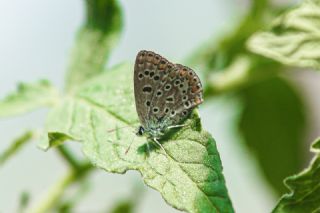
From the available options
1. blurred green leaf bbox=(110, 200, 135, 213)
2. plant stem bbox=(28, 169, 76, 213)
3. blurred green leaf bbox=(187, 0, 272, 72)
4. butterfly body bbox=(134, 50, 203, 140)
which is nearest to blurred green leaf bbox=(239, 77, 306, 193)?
blurred green leaf bbox=(187, 0, 272, 72)

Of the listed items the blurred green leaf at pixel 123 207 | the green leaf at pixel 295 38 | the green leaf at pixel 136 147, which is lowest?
the blurred green leaf at pixel 123 207

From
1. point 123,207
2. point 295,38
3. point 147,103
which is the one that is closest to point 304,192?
point 147,103

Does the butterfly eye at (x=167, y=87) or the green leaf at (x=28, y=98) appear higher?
the butterfly eye at (x=167, y=87)

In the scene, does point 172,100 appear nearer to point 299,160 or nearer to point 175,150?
point 175,150

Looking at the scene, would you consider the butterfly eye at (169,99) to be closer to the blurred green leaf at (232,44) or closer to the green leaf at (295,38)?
the green leaf at (295,38)

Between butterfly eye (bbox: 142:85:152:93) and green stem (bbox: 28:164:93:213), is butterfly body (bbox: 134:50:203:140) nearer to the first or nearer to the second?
butterfly eye (bbox: 142:85:152:93)

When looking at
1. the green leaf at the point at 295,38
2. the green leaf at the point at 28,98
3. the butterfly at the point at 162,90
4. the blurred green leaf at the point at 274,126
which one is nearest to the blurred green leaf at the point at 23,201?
the green leaf at the point at 28,98

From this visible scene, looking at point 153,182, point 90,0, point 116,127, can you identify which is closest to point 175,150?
point 153,182
